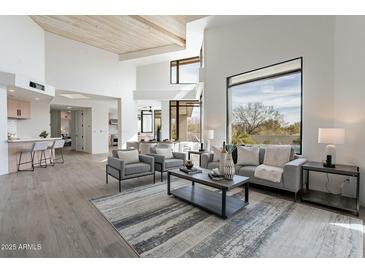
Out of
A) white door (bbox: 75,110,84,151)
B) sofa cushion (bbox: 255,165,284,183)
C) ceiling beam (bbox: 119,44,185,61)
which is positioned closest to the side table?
sofa cushion (bbox: 255,165,284,183)

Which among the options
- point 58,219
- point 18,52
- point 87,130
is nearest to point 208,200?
point 58,219

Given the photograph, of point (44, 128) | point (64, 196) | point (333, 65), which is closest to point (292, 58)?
point (333, 65)

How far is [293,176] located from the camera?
2979 millimetres

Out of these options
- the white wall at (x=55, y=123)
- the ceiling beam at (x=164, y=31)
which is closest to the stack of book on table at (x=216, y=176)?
the ceiling beam at (x=164, y=31)

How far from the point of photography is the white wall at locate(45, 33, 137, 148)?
20.2 ft

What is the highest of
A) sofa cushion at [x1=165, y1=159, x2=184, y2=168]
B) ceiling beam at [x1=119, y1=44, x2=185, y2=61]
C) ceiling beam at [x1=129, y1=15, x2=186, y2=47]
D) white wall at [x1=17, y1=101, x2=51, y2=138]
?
ceiling beam at [x1=129, y1=15, x2=186, y2=47]

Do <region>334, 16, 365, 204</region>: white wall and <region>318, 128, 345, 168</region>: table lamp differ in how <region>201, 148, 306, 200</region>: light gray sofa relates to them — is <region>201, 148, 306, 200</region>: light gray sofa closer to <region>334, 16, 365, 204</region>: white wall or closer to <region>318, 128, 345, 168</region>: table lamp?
<region>318, 128, 345, 168</region>: table lamp

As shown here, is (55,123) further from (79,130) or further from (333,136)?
(333,136)

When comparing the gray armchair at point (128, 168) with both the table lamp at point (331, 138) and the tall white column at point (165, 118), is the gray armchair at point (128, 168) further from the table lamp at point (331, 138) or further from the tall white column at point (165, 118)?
the tall white column at point (165, 118)

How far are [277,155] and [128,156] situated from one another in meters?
3.10

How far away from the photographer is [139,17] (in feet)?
17.5

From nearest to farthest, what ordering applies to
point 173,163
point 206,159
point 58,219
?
1. point 58,219
2. point 206,159
3. point 173,163

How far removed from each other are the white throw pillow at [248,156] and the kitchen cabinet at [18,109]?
23.8ft

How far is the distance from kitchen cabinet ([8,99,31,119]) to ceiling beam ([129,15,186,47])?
16.1 feet
